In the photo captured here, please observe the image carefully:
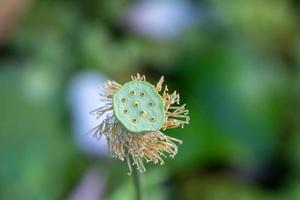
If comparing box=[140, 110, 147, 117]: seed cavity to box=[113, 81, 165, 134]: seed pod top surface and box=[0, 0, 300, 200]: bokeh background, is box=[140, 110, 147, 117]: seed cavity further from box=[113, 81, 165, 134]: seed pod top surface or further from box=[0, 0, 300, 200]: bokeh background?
box=[0, 0, 300, 200]: bokeh background

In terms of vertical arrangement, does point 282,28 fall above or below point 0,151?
above

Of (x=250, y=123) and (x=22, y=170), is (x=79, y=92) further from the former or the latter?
(x=250, y=123)

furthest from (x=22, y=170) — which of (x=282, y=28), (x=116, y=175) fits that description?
(x=282, y=28)

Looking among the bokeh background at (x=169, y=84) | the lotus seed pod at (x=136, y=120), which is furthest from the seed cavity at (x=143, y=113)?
the bokeh background at (x=169, y=84)

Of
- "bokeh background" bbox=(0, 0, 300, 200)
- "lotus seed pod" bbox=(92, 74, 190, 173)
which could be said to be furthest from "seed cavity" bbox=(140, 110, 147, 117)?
"bokeh background" bbox=(0, 0, 300, 200)

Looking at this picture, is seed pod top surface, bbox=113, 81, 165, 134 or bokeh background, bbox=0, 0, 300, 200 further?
bokeh background, bbox=0, 0, 300, 200

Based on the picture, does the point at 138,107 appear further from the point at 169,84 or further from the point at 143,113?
the point at 169,84

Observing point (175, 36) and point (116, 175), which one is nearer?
point (116, 175)

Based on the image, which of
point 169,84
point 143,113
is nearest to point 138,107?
point 143,113
